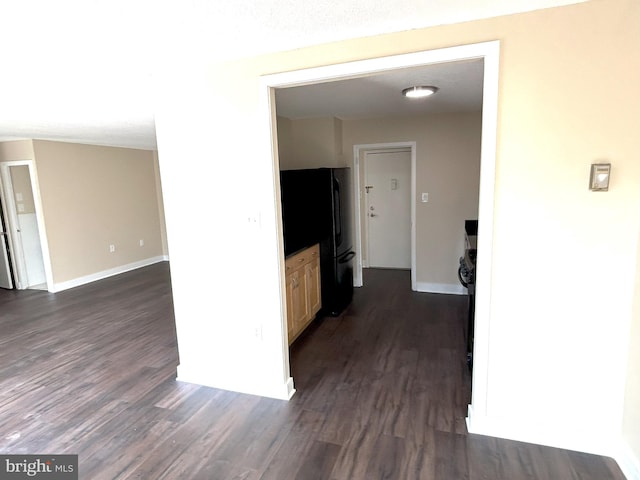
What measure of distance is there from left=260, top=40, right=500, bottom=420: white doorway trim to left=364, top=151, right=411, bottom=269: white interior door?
380 centimetres

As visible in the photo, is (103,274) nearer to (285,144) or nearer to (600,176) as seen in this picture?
(285,144)

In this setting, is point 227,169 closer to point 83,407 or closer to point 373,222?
point 83,407

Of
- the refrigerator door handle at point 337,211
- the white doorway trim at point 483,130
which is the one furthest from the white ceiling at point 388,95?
the refrigerator door handle at point 337,211

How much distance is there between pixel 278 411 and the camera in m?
2.44

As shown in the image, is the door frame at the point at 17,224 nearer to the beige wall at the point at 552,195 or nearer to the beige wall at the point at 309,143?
the beige wall at the point at 309,143

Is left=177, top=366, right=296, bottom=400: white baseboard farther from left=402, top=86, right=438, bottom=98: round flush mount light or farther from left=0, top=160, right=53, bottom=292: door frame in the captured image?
left=0, top=160, right=53, bottom=292: door frame

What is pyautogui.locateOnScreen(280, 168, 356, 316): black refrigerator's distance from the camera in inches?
151

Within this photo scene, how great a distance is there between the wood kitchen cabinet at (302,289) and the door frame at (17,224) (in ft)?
13.6

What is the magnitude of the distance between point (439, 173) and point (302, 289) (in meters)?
2.39

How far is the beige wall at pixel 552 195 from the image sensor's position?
1714 mm

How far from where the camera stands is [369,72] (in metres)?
2.04

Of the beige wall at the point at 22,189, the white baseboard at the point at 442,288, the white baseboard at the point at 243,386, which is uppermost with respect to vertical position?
the beige wall at the point at 22,189

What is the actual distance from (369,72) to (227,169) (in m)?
1.07

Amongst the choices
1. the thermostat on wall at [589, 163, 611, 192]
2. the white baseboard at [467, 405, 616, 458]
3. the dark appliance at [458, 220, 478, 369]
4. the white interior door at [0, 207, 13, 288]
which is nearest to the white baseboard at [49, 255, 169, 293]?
the white interior door at [0, 207, 13, 288]
